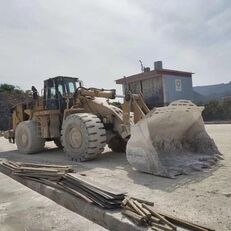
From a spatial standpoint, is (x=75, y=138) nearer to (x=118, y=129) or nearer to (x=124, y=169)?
(x=118, y=129)

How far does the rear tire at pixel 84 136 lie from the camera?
7.84 m

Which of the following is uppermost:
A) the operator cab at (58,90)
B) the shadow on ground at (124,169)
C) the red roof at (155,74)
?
the red roof at (155,74)

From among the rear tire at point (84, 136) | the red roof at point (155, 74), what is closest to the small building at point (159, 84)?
the red roof at point (155, 74)

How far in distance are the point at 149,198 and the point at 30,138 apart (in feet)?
21.4

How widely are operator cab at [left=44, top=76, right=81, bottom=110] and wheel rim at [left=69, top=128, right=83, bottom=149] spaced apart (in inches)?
59.5

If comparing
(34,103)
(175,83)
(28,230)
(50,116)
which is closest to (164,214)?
(28,230)

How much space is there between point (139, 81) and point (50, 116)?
759 inches

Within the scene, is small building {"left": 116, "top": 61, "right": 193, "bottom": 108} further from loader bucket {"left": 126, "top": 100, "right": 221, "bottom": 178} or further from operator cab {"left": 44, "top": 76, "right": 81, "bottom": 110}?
loader bucket {"left": 126, "top": 100, "right": 221, "bottom": 178}

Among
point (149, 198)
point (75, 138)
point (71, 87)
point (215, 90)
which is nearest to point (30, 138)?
point (71, 87)

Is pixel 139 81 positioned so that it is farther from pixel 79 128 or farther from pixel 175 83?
pixel 79 128

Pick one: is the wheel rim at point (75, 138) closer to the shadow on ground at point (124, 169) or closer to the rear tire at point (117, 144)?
the shadow on ground at point (124, 169)

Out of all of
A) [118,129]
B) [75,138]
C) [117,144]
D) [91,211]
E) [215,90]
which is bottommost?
[91,211]

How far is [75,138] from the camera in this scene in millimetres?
8312

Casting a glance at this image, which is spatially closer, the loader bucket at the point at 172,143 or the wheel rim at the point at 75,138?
the loader bucket at the point at 172,143
